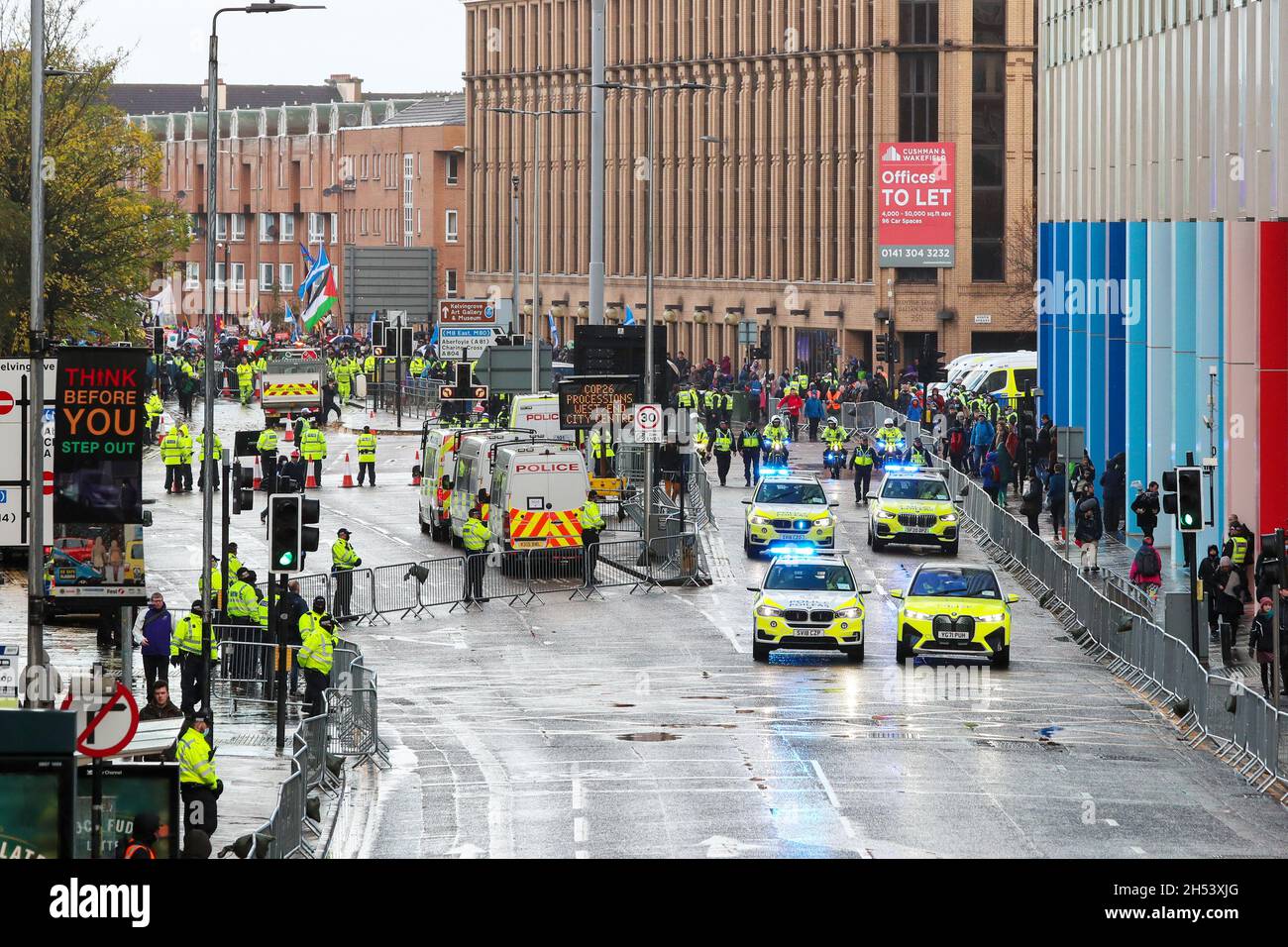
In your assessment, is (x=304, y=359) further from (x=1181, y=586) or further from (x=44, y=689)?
(x=44, y=689)

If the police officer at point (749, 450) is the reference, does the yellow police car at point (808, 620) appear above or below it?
below

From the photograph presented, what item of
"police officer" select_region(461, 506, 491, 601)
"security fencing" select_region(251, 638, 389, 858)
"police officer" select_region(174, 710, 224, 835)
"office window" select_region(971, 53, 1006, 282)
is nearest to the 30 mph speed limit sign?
"police officer" select_region(461, 506, 491, 601)

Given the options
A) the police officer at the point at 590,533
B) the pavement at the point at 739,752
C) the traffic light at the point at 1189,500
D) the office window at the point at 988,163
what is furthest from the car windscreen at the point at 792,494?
the office window at the point at 988,163

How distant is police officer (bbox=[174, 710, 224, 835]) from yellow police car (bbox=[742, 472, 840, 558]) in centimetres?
2426

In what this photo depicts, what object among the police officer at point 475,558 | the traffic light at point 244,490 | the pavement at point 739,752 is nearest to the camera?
the pavement at point 739,752

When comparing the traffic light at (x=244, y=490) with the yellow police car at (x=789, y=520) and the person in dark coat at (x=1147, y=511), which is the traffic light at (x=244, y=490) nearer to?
the person in dark coat at (x=1147, y=511)

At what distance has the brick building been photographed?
142 meters

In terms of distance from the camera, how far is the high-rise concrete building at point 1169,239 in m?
39.1

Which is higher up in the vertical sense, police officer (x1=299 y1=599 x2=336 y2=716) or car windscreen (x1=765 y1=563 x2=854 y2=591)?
car windscreen (x1=765 y1=563 x2=854 y2=591)

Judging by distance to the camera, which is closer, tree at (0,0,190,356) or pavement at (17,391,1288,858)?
pavement at (17,391,1288,858)

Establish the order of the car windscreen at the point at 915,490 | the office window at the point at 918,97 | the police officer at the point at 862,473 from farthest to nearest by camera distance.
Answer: the office window at the point at 918,97
the police officer at the point at 862,473
the car windscreen at the point at 915,490

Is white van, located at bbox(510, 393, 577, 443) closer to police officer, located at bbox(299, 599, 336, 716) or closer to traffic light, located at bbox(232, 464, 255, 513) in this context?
traffic light, located at bbox(232, 464, 255, 513)

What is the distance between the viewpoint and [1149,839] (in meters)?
20.0
